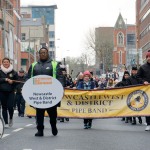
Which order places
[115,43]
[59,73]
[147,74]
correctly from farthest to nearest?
[115,43] → [147,74] → [59,73]

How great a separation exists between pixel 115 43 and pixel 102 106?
512 feet

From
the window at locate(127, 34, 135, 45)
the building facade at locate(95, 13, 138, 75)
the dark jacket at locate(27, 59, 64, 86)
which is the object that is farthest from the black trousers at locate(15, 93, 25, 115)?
Result: the window at locate(127, 34, 135, 45)

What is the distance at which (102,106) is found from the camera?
17.8 m

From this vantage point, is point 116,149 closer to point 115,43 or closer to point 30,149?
point 30,149

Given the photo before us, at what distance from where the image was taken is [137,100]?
693 inches

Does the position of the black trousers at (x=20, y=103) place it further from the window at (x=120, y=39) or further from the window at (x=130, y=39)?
the window at (x=130, y=39)

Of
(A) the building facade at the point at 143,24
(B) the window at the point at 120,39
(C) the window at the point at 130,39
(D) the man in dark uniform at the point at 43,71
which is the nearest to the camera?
(D) the man in dark uniform at the point at 43,71

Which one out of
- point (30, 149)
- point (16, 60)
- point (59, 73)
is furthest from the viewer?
point (16, 60)

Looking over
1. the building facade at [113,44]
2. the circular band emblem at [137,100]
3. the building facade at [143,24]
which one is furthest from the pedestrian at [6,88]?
the building facade at [113,44]

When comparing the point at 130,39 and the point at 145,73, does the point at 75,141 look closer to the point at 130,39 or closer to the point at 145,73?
the point at 145,73

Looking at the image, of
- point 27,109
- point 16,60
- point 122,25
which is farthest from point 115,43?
point 27,109

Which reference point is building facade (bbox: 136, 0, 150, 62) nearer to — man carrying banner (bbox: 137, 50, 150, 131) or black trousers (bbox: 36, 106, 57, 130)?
man carrying banner (bbox: 137, 50, 150, 131)

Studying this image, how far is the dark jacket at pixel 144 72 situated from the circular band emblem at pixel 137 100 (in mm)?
862

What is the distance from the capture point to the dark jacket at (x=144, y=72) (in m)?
16.3
